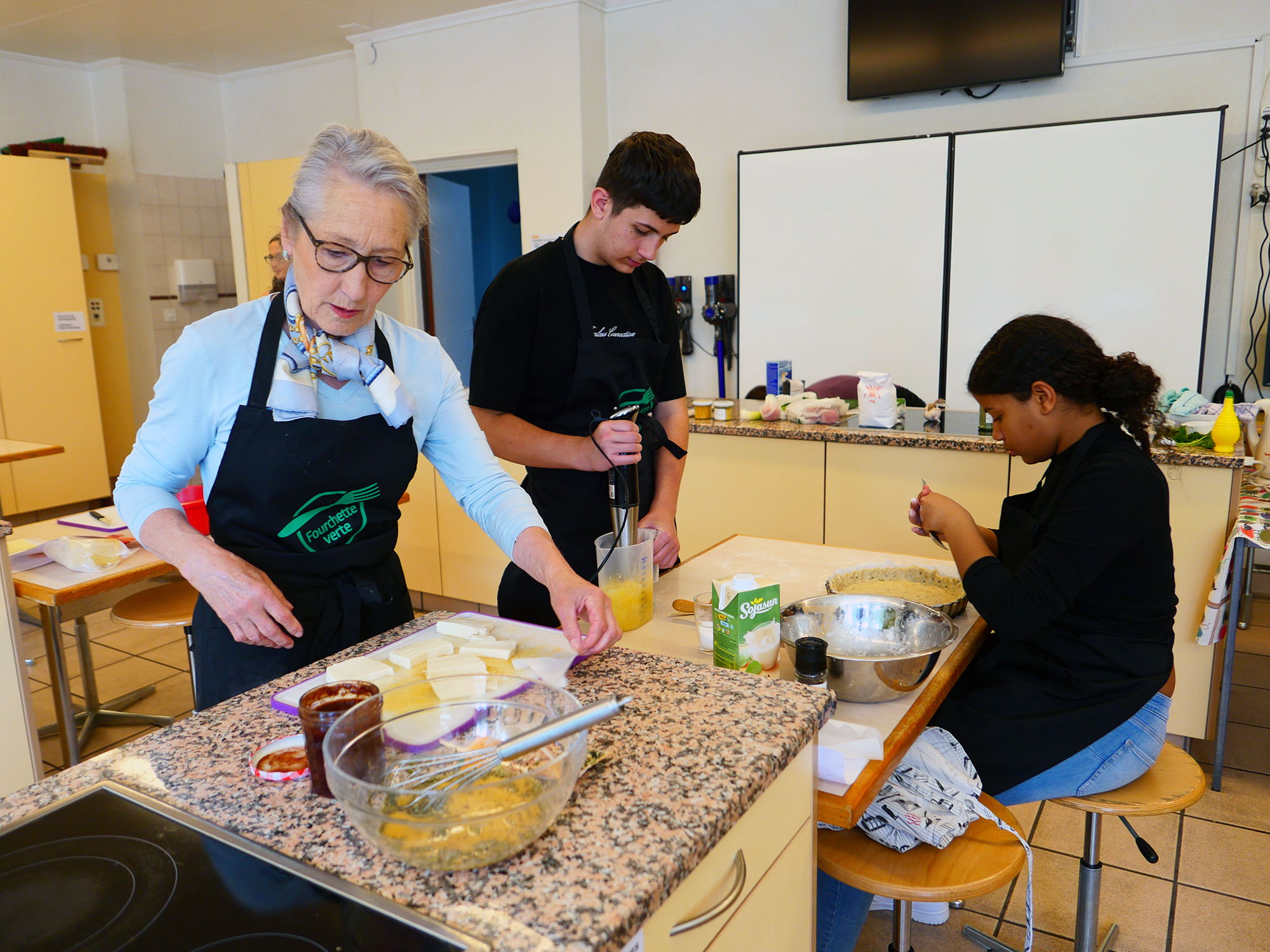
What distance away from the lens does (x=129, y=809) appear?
81 cm

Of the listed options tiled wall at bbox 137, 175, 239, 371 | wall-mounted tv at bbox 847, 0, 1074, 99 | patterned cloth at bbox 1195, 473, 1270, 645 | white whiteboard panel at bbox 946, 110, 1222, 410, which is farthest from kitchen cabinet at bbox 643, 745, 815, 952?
tiled wall at bbox 137, 175, 239, 371

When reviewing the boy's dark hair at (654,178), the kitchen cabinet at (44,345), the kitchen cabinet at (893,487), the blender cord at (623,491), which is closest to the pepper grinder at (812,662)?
the blender cord at (623,491)

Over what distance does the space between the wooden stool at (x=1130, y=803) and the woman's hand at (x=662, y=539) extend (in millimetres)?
810

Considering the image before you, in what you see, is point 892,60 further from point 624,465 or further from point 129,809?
point 129,809

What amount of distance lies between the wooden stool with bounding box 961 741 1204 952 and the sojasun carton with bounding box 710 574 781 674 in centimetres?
64

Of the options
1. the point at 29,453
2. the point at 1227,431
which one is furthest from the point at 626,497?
the point at 29,453

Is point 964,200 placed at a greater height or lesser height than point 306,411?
greater

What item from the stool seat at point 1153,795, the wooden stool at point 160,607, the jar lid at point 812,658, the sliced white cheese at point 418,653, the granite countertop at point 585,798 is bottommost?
the wooden stool at point 160,607

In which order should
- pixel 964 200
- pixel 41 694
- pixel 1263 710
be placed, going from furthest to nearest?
pixel 964 200 → pixel 41 694 → pixel 1263 710

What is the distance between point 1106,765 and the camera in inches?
58.4

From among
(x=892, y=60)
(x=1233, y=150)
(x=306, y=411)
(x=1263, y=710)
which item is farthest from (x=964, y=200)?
(x=306, y=411)

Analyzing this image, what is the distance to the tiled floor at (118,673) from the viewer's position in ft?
9.75

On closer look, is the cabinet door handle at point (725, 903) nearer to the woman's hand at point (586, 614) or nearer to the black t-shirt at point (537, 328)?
the woman's hand at point (586, 614)

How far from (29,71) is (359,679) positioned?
655 cm
